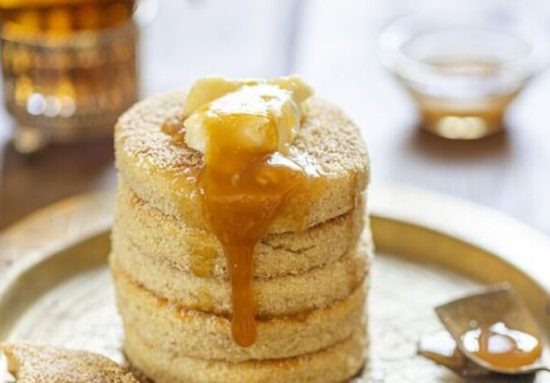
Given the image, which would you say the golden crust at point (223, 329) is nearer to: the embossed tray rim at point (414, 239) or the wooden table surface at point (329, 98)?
the embossed tray rim at point (414, 239)

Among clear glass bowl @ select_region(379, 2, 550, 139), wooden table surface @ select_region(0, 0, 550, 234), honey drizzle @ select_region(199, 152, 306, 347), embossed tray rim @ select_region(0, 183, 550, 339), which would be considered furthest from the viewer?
clear glass bowl @ select_region(379, 2, 550, 139)

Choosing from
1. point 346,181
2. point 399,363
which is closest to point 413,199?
point 399,363

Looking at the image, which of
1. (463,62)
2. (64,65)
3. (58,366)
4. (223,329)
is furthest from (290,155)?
(463,62)

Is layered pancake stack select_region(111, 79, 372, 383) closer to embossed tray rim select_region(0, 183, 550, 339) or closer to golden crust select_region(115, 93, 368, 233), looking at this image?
golden crust select_region(115, 93, 368, 233)

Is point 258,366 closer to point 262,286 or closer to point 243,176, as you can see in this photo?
point 262,286

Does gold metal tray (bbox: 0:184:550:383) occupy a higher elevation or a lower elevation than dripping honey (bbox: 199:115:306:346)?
lower

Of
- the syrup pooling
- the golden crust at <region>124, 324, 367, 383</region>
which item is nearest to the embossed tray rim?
the golden crust at <region>124, 324, 367, 383</region>
